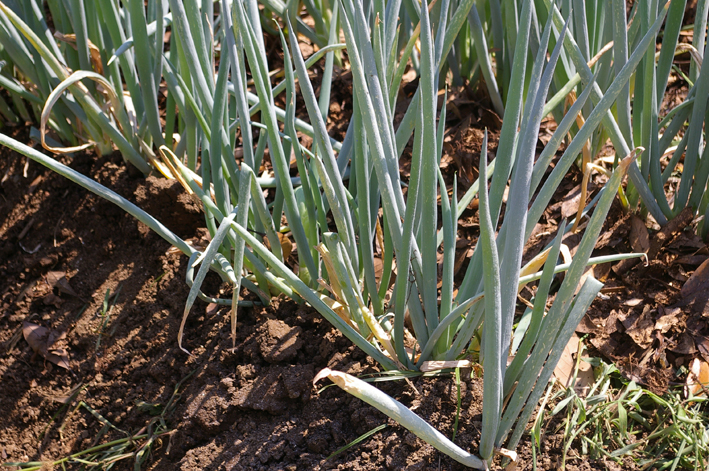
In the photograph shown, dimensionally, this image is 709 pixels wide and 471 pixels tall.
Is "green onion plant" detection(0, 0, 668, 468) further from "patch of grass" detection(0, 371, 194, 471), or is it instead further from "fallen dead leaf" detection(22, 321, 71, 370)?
"fallen dead leaf" detection(22, 321, 71, 370)

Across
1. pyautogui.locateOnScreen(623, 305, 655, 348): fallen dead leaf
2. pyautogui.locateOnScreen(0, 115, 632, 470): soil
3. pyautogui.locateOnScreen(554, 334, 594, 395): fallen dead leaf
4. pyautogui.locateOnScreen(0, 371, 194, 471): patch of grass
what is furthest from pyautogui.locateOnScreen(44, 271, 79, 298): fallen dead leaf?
pyautogui.locateOnScreen(623, 305, 655, 348): fallen dead leaf

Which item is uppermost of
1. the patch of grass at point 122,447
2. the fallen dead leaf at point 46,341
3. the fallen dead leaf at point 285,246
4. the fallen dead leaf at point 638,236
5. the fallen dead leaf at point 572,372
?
the fallen dead leaf at point 285,246

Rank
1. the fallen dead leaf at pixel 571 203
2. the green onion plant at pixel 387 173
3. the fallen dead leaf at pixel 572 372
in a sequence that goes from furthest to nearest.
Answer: the fallen dead leaf at pixel 571 203 < the fallen dead leaf at pixel 572 372 < the green onion plant at pixel 387 173

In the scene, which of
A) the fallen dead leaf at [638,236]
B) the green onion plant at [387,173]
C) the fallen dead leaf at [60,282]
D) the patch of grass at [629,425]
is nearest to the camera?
the green onion plant at [387,173]

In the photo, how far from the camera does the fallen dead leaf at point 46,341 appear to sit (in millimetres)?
1321

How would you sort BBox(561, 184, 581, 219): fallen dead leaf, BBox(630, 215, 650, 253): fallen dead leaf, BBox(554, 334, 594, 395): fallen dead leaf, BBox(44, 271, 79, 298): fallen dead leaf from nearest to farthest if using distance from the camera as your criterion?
1. BBox(554, 334, 594, 395): fallen dead leaf
2. BBox(630, 215, 650, 253): fallen dead leaf
3. BBox(561, 184, 581, 219): fallen dead leaf
4. BBox(44, 271, 79, 298): fallen dead leaf

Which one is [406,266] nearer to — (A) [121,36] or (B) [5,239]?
(A) [121,36]

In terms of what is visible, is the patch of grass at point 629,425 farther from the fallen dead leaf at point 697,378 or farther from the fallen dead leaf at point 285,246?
the fallen dead leaf at point 285,246

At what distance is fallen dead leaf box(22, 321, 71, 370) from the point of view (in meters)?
1.32

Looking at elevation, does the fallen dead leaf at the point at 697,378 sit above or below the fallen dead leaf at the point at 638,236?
below

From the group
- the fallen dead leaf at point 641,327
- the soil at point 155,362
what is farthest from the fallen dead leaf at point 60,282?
the fallen dead leaf at point 641,327

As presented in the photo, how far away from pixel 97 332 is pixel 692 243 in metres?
1.29

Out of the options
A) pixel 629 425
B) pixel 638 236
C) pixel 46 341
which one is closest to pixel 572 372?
pixel 629 425

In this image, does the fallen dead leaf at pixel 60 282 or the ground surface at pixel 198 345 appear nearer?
the ground surface at pixel 198 345
